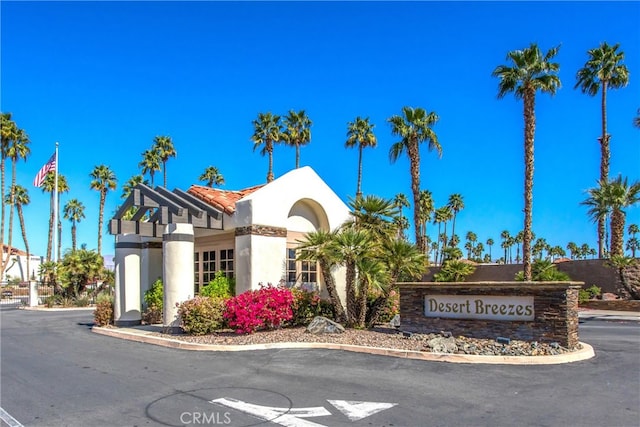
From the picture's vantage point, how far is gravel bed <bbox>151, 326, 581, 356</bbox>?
1035cm

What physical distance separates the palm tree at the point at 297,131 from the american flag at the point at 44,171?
765 inches

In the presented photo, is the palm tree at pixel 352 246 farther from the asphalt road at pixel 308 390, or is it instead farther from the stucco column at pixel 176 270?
the stucco column at pixel 176 270

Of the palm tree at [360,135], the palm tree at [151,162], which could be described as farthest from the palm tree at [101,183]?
the palm tree at [360,135]

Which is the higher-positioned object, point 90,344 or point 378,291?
point 378,291

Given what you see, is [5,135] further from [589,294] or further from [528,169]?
[589,294]

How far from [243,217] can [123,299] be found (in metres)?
5.52

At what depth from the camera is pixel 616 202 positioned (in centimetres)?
2778

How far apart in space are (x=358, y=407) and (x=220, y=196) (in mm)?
12172

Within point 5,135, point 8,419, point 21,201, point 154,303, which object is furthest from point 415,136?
point 21,201

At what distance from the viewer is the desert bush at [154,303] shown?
1764 centimetres

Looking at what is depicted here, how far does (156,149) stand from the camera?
5144cm

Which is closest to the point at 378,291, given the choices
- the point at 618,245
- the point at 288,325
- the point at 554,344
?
the point at 288,325

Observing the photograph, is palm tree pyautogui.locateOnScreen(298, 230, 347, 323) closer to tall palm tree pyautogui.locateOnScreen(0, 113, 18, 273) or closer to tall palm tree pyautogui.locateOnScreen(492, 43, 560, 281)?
tall palm tree pyautogui.locateOnScreen(492, 43, 560, 281)

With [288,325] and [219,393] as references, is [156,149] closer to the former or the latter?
[288,325]
